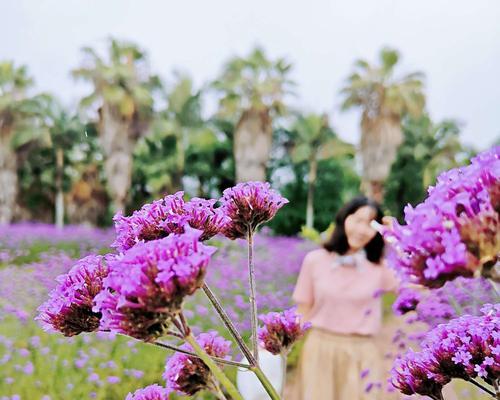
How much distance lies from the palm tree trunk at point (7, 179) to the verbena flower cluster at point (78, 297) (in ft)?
73.9

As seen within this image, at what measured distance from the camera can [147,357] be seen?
4.29 meters

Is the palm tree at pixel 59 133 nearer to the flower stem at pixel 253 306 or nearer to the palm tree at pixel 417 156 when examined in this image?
the palm tree at pixel 417 156

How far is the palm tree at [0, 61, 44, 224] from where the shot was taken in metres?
23.3

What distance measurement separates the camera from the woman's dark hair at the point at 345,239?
12.7 feet

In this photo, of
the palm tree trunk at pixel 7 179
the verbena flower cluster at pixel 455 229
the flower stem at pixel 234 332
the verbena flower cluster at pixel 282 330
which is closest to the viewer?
the verbena flower cluster at pixel 455 229

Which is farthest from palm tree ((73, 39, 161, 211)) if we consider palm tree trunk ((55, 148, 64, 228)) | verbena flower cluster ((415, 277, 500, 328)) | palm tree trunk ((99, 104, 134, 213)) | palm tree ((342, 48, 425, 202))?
verbena flower cluster ((415, 277, 500, 328))

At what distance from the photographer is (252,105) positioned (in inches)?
838

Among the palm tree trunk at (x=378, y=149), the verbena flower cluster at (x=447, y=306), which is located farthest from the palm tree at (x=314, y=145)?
the verbena flower cluster at (x=447, y=306)

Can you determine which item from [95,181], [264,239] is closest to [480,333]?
[264,239]

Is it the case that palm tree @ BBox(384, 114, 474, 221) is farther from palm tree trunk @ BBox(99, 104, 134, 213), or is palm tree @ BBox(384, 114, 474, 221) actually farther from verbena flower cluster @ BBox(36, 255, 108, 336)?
verbena flower cluster @ BBox(36, 255, 108, 336)

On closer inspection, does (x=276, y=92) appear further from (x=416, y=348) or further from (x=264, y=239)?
(x=416, y=348)

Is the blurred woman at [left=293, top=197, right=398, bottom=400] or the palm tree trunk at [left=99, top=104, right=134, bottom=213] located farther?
the palm tree trunk at [left=99, top=104, right=134, bottom=213]

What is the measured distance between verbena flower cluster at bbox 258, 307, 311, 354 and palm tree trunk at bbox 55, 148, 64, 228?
22.3 metres

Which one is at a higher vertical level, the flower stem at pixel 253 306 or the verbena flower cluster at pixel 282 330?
the flower stem at pixel 253 306
